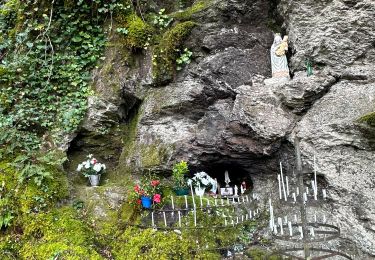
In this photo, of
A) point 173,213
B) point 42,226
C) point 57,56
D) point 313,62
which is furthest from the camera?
point 57,56

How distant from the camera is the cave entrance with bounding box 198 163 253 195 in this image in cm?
594

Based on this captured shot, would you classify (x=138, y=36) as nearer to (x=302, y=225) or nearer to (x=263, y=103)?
(x=263, y=103)

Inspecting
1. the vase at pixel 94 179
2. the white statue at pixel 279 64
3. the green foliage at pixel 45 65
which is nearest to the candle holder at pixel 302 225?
the white statue at pixel 279 64

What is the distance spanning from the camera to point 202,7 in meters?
6.09

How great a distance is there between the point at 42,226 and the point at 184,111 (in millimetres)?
2779

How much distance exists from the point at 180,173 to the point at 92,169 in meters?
1.50

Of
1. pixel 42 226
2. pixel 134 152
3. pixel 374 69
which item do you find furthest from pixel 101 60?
pixel 374 69

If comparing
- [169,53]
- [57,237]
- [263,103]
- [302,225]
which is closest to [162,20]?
[169,53]

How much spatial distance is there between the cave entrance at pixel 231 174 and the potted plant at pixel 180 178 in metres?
0.72

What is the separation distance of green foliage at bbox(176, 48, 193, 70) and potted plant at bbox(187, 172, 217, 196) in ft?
6.16

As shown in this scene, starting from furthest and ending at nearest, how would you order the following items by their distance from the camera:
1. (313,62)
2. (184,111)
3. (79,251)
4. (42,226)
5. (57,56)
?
1. (57,56)
2. (184,111)
3. (313,62)
4. (42,226)
5. (79,251)

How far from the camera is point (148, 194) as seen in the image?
497 cm

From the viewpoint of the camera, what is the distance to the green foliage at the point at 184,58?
588 cm

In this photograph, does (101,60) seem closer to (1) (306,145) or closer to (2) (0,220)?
(2) (0,220)
